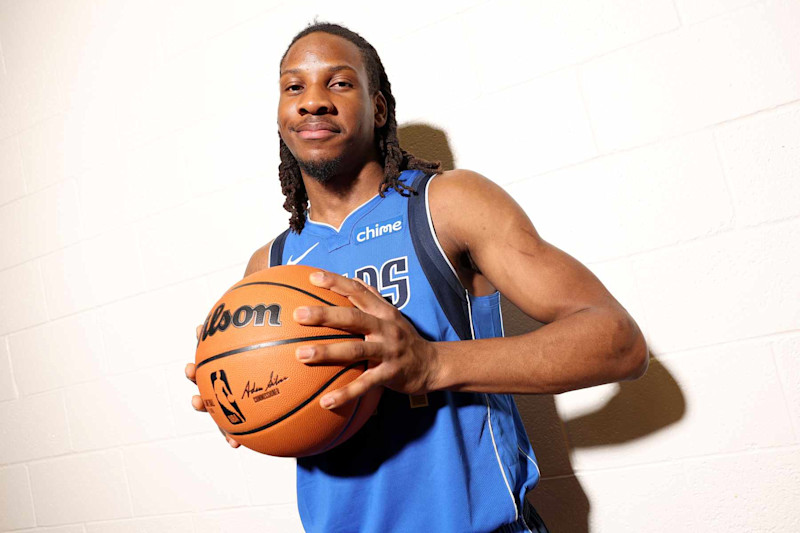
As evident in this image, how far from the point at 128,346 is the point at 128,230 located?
1.24 feet

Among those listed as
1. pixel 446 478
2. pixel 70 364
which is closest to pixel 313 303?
pixel 446 478

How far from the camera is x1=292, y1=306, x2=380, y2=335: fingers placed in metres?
0.82

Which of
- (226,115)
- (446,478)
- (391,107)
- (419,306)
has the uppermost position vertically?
(226,115)

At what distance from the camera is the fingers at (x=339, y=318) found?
0.82 m

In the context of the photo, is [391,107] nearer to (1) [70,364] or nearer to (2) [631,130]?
(2) [631,130]

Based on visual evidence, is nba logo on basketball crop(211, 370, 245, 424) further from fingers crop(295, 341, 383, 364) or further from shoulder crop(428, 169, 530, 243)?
shoulder crop(428, 169, 530, 243)

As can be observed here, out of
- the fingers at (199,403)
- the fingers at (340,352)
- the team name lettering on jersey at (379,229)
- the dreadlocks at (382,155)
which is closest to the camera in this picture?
the fingers at (340,352)

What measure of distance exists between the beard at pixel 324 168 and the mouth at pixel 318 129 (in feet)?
0.16

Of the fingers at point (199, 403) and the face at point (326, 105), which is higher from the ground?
the face at point (326, 105)

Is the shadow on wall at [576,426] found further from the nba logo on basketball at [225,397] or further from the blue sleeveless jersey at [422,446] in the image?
the nba logo on basketball at [225,397]

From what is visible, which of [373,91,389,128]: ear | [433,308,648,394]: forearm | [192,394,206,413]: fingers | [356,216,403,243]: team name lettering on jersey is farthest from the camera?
[373,91,389,128]: ear

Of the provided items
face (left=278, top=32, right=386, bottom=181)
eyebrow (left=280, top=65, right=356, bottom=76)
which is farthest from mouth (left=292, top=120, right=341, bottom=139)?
eyebrow (left=280, top=65, right=356, bottom=76)

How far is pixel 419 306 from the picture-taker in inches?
42.6

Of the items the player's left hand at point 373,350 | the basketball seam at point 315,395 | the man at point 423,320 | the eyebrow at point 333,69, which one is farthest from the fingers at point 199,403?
the eyebrow at point 333,69
